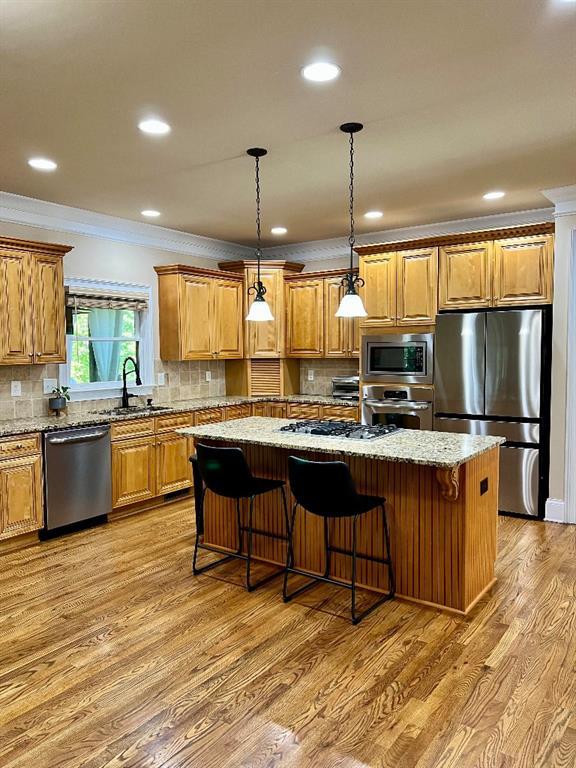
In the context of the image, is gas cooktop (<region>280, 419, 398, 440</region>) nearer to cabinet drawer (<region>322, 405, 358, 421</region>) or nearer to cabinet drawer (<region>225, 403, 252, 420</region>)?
cabinet drawer (<region>322, 405, 358, 421</region>)

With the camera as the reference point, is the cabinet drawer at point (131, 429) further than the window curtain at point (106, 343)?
No

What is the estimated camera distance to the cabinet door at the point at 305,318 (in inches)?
256

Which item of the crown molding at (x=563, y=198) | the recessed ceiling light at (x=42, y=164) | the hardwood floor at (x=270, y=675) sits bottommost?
the hardwood floor at (x=270, y=675)

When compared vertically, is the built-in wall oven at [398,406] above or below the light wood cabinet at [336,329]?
below

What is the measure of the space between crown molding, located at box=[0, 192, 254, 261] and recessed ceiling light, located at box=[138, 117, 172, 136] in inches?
77.7

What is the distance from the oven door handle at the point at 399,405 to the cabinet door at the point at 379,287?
79 cm

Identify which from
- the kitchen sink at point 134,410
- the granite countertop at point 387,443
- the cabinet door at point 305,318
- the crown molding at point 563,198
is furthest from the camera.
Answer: the cabinet door at point 305,318

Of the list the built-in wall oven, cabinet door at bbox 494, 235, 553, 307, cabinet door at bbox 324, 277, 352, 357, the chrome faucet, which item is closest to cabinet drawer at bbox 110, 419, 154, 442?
the chrome faucet

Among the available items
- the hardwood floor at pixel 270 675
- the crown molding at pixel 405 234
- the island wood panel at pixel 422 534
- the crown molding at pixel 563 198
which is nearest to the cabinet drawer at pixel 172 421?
the hardwood floor at pixel 270 675

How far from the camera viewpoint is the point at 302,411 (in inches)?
249

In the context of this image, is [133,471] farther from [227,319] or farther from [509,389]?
[509,389]

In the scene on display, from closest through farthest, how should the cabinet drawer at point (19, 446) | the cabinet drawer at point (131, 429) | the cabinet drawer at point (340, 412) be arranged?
the cabinet drawer at point (19, 446)
the cabinet drawer at point (131, 429)
the cabinet drawer at point (340, 412)

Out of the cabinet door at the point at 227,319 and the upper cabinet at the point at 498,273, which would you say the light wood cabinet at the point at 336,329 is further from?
the upper cabinet at the point at 498,273

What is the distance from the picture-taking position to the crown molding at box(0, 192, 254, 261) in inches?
187
